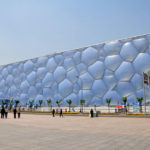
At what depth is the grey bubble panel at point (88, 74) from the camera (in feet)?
132

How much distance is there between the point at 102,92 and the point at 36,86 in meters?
20.2

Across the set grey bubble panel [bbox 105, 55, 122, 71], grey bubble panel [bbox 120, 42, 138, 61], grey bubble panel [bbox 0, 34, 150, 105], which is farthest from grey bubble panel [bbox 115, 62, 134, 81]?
grey bubble panel [bbox 120, 42, 138, 61]

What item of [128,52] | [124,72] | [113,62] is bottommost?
[124,72]

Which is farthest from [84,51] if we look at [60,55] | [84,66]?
[60,55]

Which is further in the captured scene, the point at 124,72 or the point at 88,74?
the point at 88,74

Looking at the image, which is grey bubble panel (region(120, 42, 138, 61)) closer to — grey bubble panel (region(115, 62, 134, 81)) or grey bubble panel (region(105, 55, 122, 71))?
grey bubble panel (region(105, 55, 122, 71))

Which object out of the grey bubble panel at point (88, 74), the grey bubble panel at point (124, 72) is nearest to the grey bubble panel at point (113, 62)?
the grey bubble panel at point (88, 74)

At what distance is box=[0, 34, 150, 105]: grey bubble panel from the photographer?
4012cm

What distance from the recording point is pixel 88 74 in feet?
151

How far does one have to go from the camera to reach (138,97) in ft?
124

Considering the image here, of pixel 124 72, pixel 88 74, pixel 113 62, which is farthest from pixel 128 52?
pixel 88 74

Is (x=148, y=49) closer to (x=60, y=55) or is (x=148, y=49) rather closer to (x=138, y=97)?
(x=138, y=97)

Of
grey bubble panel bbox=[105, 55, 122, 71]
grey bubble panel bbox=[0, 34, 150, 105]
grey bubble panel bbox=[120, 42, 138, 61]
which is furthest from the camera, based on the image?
grey bubble panel bbox=[105, 55, 122, 71]

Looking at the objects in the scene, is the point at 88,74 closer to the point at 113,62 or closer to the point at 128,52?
the point at 113,62
